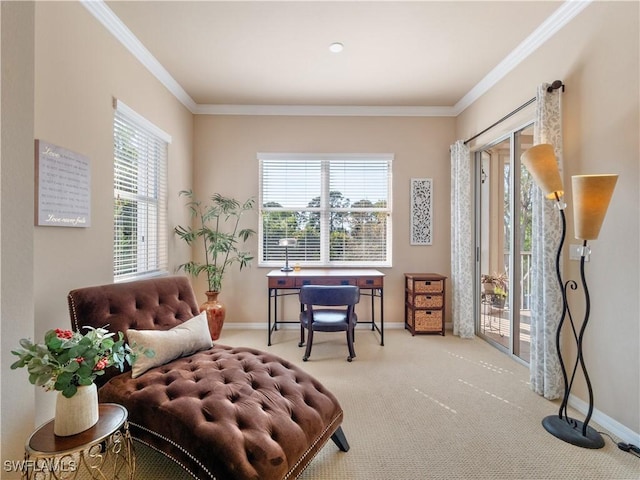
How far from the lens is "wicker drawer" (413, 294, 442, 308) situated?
3834 millimetres

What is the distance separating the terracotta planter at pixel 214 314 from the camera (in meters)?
3.63

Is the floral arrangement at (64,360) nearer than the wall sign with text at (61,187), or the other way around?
the floral arrangement at (64,360)

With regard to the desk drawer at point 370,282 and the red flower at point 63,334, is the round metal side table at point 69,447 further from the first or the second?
the desk drawer at point 370,282

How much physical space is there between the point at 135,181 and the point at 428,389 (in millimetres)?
3227

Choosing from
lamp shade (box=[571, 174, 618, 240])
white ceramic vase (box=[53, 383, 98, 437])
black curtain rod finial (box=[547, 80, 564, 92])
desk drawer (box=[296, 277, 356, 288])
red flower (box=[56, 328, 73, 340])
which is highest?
black curtain rod finial (box=[547, 80, 564, 92])

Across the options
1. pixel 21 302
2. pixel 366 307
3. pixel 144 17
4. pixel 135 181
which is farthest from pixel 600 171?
pixel 135 181

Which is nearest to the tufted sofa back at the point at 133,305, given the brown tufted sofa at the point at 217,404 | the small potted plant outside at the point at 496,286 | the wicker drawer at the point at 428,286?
the brown tufted sofa at the point at 217,404

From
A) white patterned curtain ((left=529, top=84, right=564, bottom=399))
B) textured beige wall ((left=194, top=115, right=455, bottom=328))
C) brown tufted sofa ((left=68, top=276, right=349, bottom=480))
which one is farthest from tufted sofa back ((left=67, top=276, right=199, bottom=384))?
white patterned curtain ((left=529, top=84, right=564, bottom=399))

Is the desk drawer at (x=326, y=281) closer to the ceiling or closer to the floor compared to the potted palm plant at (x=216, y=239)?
closer to the floor

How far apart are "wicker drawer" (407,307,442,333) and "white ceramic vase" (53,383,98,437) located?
11.0 feet

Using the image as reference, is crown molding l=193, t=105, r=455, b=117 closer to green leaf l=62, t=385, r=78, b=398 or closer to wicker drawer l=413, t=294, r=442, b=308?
wicker drawer l=413, t=294, r=442, b=308

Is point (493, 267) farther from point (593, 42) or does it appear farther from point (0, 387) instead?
point (0, 387)

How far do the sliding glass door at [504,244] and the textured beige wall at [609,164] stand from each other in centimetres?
64

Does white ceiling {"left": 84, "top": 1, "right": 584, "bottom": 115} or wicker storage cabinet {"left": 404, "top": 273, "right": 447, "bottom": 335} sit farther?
wicker storage cabinet {"left": 404, "top": 273, "right": 447, "bottom": 335}
